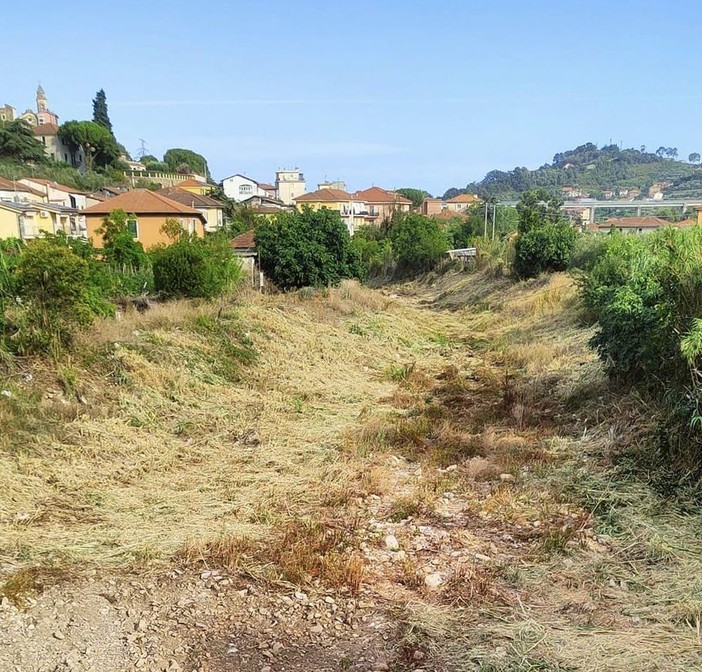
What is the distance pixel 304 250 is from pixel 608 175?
13440 cm

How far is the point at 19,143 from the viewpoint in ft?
166

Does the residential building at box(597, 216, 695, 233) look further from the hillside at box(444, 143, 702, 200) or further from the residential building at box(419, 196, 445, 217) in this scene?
the hillside at box(444, 143, 702, 200)

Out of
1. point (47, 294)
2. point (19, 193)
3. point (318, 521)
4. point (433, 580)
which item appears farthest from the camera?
point (19, 193)

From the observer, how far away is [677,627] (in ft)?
9.80

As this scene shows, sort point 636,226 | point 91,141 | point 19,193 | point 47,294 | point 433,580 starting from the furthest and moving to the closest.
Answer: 1. point 91,141
2. point 636,226
3. point 19,193
4. point 47,294
5. point 433,580

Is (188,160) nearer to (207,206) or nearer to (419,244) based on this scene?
(207,206)

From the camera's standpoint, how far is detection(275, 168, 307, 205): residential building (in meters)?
79.9

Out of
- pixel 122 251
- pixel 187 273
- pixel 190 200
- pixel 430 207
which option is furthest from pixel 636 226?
pixel 187 273

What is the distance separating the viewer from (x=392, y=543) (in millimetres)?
4160

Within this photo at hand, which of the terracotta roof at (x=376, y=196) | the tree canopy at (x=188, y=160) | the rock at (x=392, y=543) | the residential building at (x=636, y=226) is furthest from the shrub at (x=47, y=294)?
the tree canopy at (x=188, y=160)

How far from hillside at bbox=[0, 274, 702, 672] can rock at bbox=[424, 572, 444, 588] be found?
21mm

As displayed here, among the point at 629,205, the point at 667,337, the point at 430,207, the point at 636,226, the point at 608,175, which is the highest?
the point at 608,175

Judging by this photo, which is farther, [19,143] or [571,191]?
[571,191]

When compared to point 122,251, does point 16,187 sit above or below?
above
